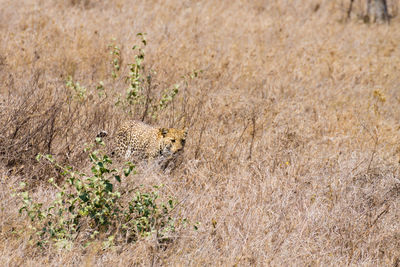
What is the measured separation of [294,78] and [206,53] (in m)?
1.73

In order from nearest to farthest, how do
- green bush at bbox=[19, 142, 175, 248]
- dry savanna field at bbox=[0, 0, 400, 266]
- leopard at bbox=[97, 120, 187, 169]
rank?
1. green bush at bbox=[19, 142, 175, 248]
2. dry savanna field at bbox=[0, 0, 400, 266]
3. leopard at bbox=[97, 120, 187, 169]

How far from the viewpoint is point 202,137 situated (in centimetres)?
639

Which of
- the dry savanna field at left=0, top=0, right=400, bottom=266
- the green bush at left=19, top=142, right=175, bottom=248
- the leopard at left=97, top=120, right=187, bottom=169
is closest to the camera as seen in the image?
the green bush at left=19, top=142, right=175, bottom=248

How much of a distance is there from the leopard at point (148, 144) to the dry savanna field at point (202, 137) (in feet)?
0.74

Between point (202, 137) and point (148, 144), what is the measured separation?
101cm

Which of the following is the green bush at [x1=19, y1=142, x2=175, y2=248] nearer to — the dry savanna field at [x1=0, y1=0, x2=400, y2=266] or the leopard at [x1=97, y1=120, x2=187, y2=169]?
the dry savanna field at [x1=0, y1=0, x2=400, y2=266]

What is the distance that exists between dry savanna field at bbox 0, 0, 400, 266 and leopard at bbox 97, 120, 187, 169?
226mm

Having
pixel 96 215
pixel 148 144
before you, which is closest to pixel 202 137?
pixel 148 144

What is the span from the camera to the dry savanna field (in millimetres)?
4191

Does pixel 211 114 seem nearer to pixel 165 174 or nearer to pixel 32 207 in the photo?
pixel 165 174

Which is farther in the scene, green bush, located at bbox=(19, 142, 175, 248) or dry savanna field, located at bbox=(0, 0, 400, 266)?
dry savanna field, located at bbox=(0, 0, 400, 266)

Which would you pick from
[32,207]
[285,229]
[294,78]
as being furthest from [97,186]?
[294,78]

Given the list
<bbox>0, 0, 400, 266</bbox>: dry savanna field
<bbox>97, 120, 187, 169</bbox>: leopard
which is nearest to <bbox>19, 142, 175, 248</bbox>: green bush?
<bbox>0, 0, 400, 266</bbox>: dry savanna field

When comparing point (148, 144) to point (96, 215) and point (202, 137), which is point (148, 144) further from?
point (96, 215)
